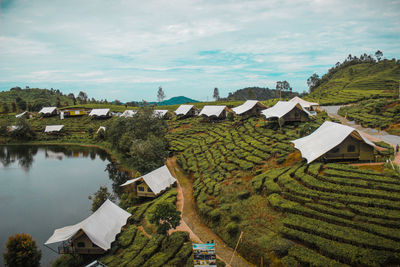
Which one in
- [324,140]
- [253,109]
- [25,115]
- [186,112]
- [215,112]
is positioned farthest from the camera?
[25,115]

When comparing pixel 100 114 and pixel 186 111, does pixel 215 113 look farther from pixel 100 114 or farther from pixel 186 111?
pixel 100 114

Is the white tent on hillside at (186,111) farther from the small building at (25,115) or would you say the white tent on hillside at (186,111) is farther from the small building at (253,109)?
the small building at (25,115)

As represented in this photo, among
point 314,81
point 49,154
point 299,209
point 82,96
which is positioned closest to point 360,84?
point 314,81

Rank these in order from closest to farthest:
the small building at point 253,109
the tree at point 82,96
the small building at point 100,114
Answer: the small building at point 253,109 < the small building at point 100,114 < the tree at point 82,96

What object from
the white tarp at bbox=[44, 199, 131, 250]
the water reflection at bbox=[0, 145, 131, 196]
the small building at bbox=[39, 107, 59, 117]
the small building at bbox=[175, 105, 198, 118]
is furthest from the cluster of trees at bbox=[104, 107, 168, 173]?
the small building at bbox=[39, 107, 59, 117]

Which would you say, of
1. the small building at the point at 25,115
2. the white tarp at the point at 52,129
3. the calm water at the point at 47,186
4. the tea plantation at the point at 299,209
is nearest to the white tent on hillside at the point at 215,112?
the calm water at the point at 47,186

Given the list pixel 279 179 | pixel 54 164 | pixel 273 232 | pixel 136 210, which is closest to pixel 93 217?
pixel 136 210

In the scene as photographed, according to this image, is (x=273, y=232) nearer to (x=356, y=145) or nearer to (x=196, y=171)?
(x=356, y=145)
